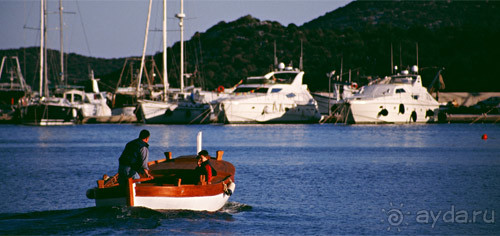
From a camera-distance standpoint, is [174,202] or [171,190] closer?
[171,190]

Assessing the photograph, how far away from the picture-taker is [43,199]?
2444cm

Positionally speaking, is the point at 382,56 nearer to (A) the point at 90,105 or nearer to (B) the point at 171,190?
(A) the point at 90,105

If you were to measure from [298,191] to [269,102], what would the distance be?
173 feet

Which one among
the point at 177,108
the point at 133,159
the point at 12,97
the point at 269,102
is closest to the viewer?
the point at 133,159

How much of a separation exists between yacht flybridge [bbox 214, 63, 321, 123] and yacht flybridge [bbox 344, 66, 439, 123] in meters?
5.85

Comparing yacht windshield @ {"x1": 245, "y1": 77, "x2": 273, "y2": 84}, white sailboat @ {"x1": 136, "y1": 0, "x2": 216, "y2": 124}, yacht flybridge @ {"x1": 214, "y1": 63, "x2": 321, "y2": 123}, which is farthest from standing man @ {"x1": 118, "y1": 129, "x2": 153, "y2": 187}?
white sailboat @ {"x1": 136, "y1": 0, "x2": 216, "y2": 124}

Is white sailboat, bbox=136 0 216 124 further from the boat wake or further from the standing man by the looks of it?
the standing man

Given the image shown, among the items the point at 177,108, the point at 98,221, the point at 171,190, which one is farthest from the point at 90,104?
the point at 171,190

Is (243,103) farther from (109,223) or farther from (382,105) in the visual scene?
(109,223)

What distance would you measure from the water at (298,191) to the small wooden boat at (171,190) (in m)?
0.31

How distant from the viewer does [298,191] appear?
25.9m

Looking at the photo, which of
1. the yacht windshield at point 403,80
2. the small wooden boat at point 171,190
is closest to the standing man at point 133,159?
the small wooden boat at point 171,190

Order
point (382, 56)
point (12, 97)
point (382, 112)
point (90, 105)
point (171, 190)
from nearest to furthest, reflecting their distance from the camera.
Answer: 1. point (171, 190)
2. point (382, 112)
3. point (90, 105)
4. point (12, 97)
5. point (382, 56)

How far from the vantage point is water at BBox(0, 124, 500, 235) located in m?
18.6
